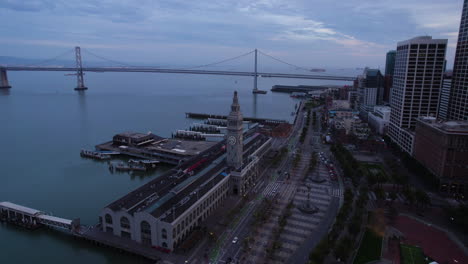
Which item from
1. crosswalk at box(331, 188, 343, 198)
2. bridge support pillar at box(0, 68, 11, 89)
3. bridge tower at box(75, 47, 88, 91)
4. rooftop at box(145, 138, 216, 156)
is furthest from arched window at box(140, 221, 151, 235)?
bridge support pillar at box(0, 68, 11, 89)

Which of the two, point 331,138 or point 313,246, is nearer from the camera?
point 313,246

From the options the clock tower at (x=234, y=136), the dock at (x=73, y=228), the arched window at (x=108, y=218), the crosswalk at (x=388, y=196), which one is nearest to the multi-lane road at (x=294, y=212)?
the crosswalk at (x=388, y=196)

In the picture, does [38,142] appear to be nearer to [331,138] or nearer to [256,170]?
[256,170]

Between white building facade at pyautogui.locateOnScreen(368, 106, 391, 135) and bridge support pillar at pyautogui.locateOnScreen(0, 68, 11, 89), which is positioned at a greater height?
bridge support pillar at pyautogui.locateOnScreen(0, 68, 11, 89)

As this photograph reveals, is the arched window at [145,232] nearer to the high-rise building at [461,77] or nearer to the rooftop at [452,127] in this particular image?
the rooftop at [452,127]

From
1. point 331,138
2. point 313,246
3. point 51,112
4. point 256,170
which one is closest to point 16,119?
point 51,112

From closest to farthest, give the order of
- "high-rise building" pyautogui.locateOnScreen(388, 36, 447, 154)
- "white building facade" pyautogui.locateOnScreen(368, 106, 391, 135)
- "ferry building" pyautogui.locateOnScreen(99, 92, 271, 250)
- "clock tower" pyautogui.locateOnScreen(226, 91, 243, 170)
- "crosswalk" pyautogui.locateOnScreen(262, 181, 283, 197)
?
"ferry building" pyautogui.locateOnScreen(99, 92, 271, 250) < "clock tower" pyautogui.locateOnScreen(226, 91, 243, 170) < "crosswalk" pyautogui.locateOnScreen(262, 181, 283, 197) < "high-rise building" pyautogui.locateOnScreen(388, 36, 447, 154) < "white building facade" pyautogui.locateOnScreen(368, 106, 391, 135)

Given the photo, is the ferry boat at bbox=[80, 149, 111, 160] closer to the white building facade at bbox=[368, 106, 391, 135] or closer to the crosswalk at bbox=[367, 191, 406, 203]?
the crosswalk at bbox=[367, 191, 406, 203]
